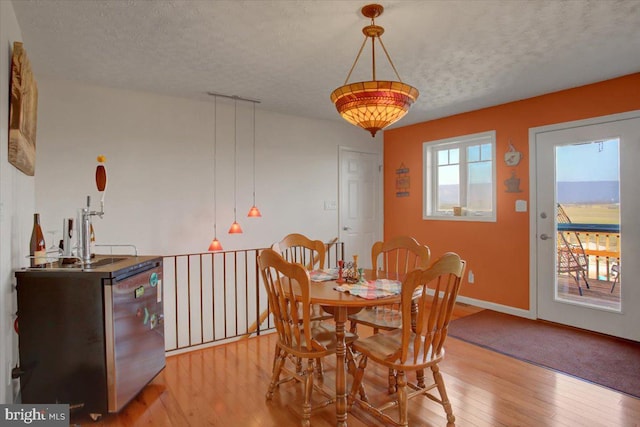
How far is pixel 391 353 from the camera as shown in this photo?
6.45ft

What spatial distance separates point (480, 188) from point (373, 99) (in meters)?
3.08

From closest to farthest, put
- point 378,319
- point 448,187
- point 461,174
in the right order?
point 378,319
point 461,174
point 448,187

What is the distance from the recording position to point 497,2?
2.11 meters

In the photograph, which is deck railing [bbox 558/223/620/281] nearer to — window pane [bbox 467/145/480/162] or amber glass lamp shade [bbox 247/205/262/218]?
window pane [bbox 467/145/480/162]

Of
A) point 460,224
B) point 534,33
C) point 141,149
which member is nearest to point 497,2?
point 534,33

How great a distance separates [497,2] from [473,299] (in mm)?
3428

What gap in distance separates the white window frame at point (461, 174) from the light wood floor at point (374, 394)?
6.66 ft

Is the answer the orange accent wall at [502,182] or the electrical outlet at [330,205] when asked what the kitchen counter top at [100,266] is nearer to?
the electrical outlet at [330,205]

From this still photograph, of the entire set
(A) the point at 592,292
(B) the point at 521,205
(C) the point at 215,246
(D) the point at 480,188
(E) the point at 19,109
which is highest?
(E) the point at 19,109

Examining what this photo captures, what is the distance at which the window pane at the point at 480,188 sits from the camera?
4.44 m

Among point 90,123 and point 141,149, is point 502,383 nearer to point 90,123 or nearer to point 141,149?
point 141,149

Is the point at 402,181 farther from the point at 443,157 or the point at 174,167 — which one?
the point at 174,167

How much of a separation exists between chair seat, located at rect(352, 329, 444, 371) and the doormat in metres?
1.47

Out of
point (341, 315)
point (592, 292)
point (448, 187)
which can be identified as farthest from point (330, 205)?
point (341, 315)
